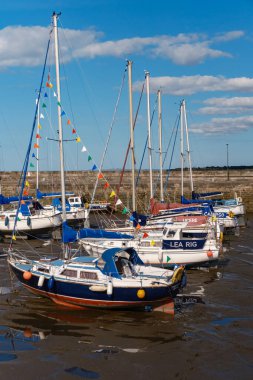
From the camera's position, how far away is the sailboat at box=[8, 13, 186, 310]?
18062 millimetres

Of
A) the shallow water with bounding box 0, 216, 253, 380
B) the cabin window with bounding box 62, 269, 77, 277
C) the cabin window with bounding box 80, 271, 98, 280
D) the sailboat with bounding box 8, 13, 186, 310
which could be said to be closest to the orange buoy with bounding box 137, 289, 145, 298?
the sailboat with bounding box 8, 13, 186, 310

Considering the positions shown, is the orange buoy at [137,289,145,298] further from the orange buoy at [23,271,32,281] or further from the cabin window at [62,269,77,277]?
the orange buoy at [23,271,32,281]

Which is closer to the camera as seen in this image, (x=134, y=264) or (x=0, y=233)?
(x=134, y=264)

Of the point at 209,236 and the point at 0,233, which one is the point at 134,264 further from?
the point at 0,233

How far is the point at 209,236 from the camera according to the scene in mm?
27672

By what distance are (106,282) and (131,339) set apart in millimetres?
2953

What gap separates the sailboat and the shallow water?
57 cm

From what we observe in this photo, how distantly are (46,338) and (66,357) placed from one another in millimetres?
1868

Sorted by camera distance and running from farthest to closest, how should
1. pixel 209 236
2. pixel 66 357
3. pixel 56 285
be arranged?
pixel 209 236
pixel 56 285
pixel 66 357

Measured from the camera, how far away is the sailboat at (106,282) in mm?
18062

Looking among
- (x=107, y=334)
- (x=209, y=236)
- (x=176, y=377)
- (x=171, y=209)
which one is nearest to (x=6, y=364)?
(x=107, y=334)

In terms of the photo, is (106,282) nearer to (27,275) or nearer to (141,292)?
(141,292)

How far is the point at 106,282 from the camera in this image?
723 inches

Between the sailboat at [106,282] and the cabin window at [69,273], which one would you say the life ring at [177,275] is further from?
the cabin window at [69,273]
